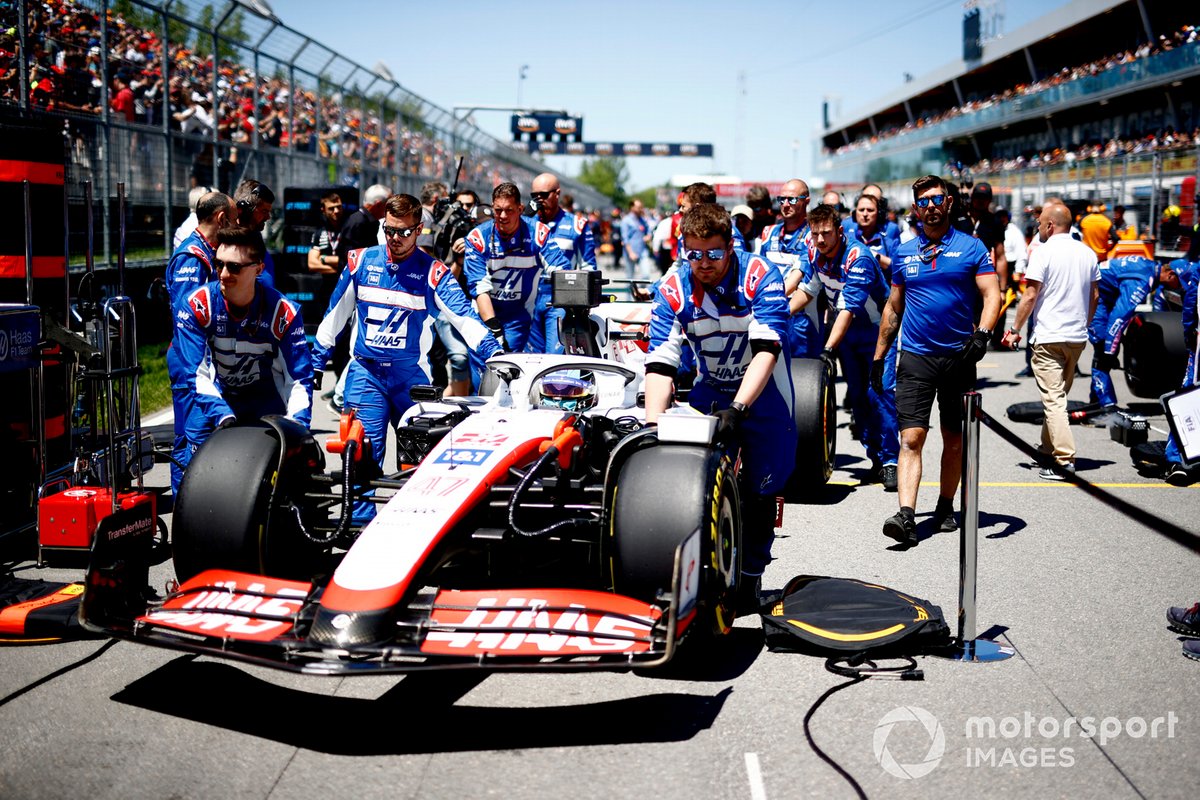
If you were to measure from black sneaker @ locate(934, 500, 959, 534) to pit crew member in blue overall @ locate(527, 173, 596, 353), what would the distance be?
3326mm

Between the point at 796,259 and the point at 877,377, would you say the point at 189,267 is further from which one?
the point at 877,377

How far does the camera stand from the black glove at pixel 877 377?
26.2 feet

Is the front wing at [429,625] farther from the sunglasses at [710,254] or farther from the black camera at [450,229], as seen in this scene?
the black camera at [450,229]

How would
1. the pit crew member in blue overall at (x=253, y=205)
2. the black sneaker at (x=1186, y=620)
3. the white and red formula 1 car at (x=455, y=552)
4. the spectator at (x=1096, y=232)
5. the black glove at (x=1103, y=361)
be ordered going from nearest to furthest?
the white and red formula 1 car at (x=455, y=552)
the black sneaker at (x=1186, y=620)
the pit crew member in blue overall at (x=253, y=205)
the black glove at (x=1103, y=361)
the spectator at (x=1096, y=232)

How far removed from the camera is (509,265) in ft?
29.5

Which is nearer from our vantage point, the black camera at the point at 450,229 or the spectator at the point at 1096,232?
the black camera at the point at 450,229

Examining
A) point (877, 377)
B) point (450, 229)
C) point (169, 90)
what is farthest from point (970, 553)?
point (169, 90)

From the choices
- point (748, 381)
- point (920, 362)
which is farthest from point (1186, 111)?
point (748, 381)

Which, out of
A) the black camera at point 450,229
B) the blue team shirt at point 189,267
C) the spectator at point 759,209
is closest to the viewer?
the blue team shirt at point 189,267

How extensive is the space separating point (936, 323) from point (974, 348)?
27 centimetres

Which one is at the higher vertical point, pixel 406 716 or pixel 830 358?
pixel 830 358

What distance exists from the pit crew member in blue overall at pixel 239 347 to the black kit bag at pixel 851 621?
2.42 m

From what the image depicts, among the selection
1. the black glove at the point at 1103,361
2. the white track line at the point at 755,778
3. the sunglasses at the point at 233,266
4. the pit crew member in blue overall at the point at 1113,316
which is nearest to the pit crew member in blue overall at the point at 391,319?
the sunglasses at the point at 233,266

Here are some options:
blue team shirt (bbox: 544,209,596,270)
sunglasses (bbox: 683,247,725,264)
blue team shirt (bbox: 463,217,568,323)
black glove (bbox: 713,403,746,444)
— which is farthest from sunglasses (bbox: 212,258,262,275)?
blue team shirt (bbox: 544,209,596,270)
